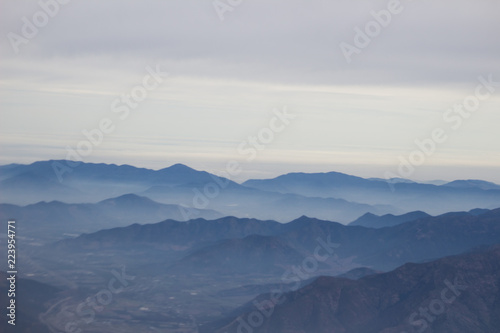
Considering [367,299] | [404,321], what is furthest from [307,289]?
[404,321]

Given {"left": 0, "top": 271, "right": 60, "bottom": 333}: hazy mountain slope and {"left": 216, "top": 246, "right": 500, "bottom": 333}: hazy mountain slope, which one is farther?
{"left": 216, "top": 246, "right": 500, "bottom": 333}: hazy mountain slope

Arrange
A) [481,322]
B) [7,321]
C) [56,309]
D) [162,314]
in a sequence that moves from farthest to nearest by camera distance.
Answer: [162,314] < [56,309] < [481,322] < [7,321]

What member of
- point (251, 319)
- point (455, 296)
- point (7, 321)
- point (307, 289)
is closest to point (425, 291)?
point (455, 296)

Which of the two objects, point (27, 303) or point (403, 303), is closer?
point (403, 303)

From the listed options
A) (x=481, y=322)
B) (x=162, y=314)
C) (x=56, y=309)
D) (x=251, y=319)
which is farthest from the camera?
(x=162, y=314)

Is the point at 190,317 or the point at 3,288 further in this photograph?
the point at 190,317

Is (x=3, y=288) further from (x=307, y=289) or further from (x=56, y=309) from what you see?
(x=307, y=289)

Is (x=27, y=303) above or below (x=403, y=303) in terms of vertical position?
above

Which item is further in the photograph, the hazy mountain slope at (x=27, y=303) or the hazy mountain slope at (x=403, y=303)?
the hazy mountain slope at (x=403, y=303)

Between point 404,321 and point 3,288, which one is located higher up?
point 3,288
